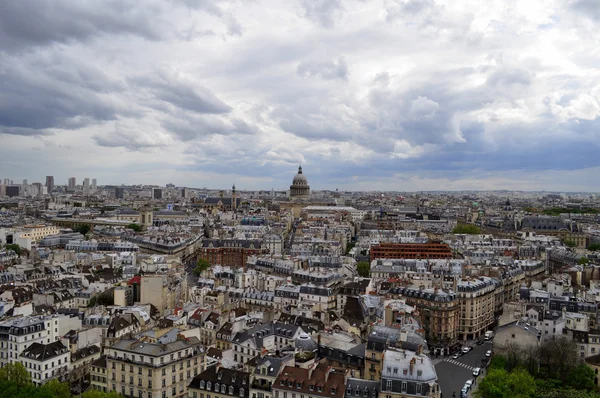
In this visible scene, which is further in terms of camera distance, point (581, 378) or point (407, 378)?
point (581, 378)

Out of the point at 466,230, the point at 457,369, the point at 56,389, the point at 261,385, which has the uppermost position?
the point at 466,230

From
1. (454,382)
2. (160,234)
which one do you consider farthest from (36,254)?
(454,382)

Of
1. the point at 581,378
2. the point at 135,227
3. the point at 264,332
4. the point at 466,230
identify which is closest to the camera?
the point at 581,378

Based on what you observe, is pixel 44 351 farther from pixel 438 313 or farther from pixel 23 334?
pixel 438 313

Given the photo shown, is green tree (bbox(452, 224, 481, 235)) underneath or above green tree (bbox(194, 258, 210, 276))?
above

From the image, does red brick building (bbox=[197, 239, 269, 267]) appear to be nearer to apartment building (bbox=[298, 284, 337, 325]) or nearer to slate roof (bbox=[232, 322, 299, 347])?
apartment building (bbox=[298, 284, 337, 325])

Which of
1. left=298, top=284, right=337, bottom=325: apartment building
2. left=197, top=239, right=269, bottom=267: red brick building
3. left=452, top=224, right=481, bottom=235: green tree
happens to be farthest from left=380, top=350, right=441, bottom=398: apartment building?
left=452, top=224, right=481, bottom=235: green tree

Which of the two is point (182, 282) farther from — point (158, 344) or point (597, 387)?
point (597, 387)

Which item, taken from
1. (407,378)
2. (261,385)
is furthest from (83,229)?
(407,378)
